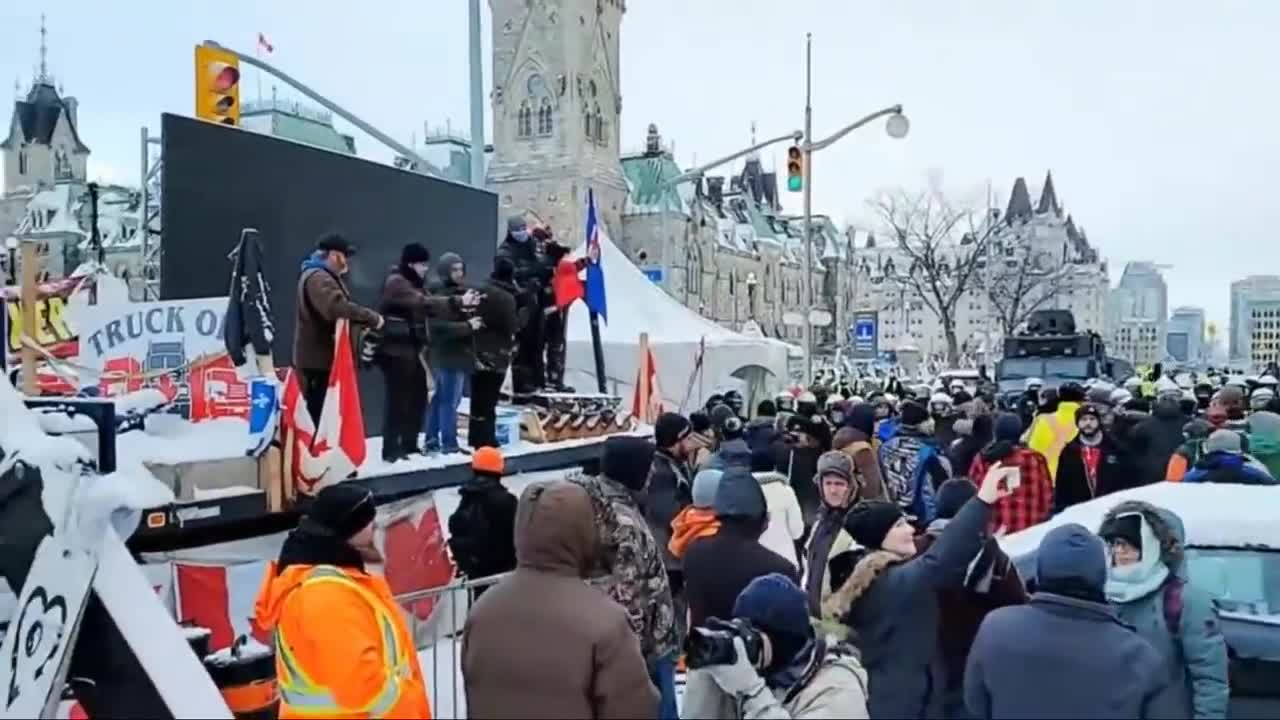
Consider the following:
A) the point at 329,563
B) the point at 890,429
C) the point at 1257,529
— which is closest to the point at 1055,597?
the point at 329,563

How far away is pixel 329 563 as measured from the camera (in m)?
3.98

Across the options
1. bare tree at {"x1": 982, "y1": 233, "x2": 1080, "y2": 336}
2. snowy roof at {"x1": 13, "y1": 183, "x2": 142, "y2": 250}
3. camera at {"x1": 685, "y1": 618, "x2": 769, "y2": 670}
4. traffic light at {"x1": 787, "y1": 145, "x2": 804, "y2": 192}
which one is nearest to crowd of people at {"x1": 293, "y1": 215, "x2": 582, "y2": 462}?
camera at {"x1": 685, "y1": 618, "x2": 769, "y2": 670}

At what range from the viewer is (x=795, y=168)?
24.0m

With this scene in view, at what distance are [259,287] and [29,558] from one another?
582 centimetres

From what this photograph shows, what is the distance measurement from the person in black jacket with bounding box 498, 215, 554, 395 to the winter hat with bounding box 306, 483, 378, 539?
26.0 feet

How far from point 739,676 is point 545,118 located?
72.6 metres

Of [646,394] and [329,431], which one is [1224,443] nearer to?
[329,431]

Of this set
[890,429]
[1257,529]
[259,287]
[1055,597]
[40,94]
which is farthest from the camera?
[40,94]

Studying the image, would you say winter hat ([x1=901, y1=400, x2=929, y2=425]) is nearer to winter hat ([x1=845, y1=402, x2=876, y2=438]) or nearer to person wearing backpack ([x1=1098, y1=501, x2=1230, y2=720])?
winter hat ([x1=845, y1=402, x2=876, y2=438])

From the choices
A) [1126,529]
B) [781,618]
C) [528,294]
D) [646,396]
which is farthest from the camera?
[646,396]

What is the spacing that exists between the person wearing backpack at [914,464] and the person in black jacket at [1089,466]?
100 cm

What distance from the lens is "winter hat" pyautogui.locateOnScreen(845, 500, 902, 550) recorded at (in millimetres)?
4781

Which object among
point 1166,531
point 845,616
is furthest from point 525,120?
point 1166,531

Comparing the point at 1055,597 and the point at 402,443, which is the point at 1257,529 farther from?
the point at 402,443
